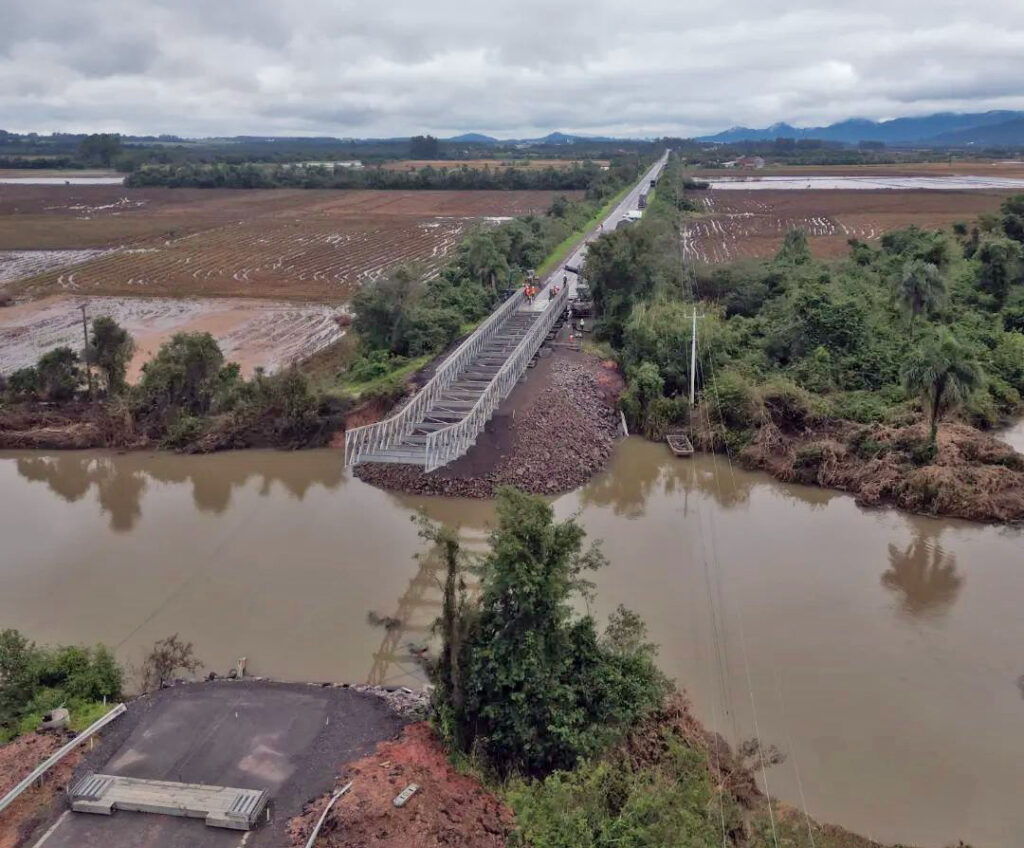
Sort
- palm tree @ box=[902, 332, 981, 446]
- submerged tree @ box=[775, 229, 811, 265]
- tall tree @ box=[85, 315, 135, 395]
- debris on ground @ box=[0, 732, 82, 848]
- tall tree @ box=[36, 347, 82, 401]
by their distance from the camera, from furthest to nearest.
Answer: submerged tree @ box=[775, 229, 811, 265], tall tree @ box=[36, 347, 82, 401], tall tree @ box=[85, 315, 135, 395], palm tree @ box=[902, 332, 981, 446], debris on ground @ box=[0, 732, 82, 848]

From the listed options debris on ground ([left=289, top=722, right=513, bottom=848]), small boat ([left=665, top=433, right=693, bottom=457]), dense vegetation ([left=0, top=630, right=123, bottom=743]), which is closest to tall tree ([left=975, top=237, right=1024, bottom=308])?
small boat ([left=665, top=433, right=693, bottom=457])

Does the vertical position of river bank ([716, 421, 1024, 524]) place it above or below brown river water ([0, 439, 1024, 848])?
above

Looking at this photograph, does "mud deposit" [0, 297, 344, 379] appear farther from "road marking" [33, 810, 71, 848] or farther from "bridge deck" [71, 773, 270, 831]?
"road marking" [33, 810, 71, 848]

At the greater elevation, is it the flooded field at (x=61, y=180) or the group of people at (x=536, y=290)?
the flooded field at (x=61, y=180)

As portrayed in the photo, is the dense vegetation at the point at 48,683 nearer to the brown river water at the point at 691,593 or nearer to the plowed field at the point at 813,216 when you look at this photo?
the brown river water at the point at 691,593

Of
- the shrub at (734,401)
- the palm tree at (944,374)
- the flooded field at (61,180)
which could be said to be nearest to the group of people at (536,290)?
the shrub at (734,401)

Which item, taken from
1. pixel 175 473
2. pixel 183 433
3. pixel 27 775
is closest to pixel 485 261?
pixel 183 433

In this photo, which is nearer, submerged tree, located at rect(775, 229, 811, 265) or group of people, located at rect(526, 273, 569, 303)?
group of people, located at rect(526, 273, 569, 303)

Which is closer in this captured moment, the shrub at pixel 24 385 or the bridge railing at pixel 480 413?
the bridge railing at pixel 480 413
